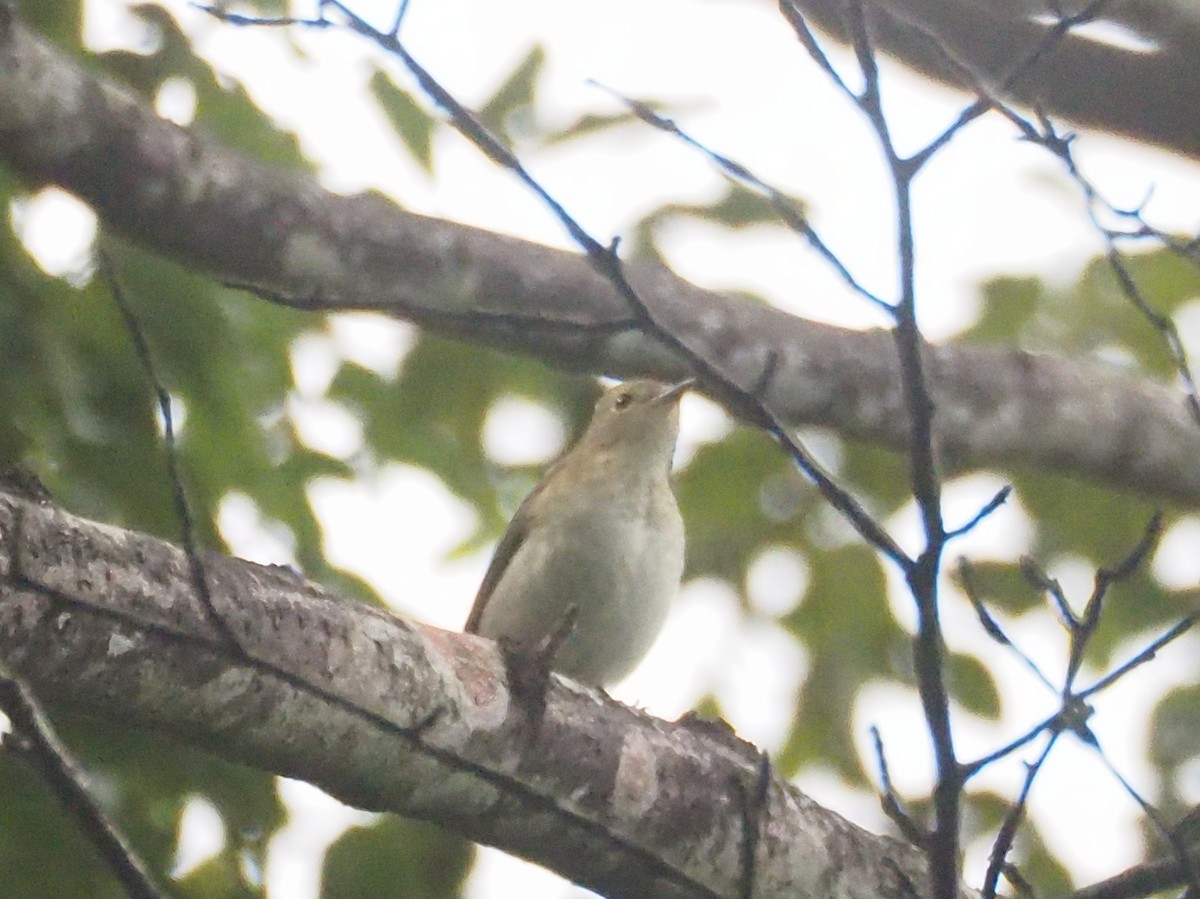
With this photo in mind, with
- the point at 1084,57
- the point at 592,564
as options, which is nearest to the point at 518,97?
the point at 592,564

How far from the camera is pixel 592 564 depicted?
463 centimetres

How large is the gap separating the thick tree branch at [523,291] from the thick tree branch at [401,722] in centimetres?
63

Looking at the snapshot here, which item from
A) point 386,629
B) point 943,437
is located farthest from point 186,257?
point 943,437

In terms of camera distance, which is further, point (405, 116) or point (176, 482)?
point (405, 116)

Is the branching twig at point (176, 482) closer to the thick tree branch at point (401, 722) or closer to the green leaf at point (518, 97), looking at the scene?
the thick tree branch at point (401, 722)

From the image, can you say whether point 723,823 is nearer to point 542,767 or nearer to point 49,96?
point 542,767

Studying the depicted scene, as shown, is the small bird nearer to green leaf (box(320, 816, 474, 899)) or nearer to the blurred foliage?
the blurred foliage

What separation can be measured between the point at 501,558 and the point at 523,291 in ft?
3.62

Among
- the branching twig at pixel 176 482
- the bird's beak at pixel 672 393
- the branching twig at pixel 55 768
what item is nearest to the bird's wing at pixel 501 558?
the bird's beak at pixel 672 393

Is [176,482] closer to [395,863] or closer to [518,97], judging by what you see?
[395,863]

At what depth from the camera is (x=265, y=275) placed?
11.9 feet

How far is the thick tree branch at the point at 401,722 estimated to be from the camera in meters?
2.17

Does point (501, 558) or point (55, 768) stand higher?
point (501, 558)

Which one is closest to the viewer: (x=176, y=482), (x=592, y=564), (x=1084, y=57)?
(x=176, y=482)
